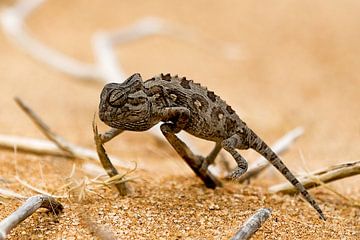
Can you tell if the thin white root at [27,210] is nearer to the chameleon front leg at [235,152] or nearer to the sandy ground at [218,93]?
the sandy ground at [218,93]

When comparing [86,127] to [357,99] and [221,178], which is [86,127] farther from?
[357,99]

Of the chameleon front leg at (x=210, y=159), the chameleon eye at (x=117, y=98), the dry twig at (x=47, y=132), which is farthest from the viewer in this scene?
the dry twig at (x=47, y=132)

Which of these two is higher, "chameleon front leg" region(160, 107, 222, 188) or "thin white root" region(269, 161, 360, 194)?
"chameleon front leg" region(160, 107, 222, 188)

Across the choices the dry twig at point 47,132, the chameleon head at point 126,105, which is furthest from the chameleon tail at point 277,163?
the dry twig at point 47,132

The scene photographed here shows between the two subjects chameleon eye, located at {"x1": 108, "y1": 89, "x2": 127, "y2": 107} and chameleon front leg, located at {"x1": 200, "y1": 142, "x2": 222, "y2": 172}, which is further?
chameleon front leg, located at {"x1": 200, "y1": 142, "x2": 222, "y2": 172}

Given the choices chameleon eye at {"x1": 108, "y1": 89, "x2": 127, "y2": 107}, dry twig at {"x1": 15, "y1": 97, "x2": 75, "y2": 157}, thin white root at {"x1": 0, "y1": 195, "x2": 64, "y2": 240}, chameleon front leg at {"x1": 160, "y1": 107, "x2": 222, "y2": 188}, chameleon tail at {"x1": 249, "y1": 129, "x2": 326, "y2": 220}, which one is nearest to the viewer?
thin white root at {"x1": 0, "y1": 195, "x2": 64, "y2": 240}

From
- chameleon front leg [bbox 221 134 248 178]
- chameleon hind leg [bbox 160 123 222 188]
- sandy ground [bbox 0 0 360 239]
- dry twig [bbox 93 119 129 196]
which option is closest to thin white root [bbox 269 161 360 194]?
sandy ground [bbox 0 0 360 239]

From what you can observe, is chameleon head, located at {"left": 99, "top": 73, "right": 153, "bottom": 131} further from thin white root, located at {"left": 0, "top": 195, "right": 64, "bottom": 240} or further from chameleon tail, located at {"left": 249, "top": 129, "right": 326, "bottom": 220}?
chameleon tail, located at {"left": 249, "top": 129, "right": 326, "bottom": 220}
